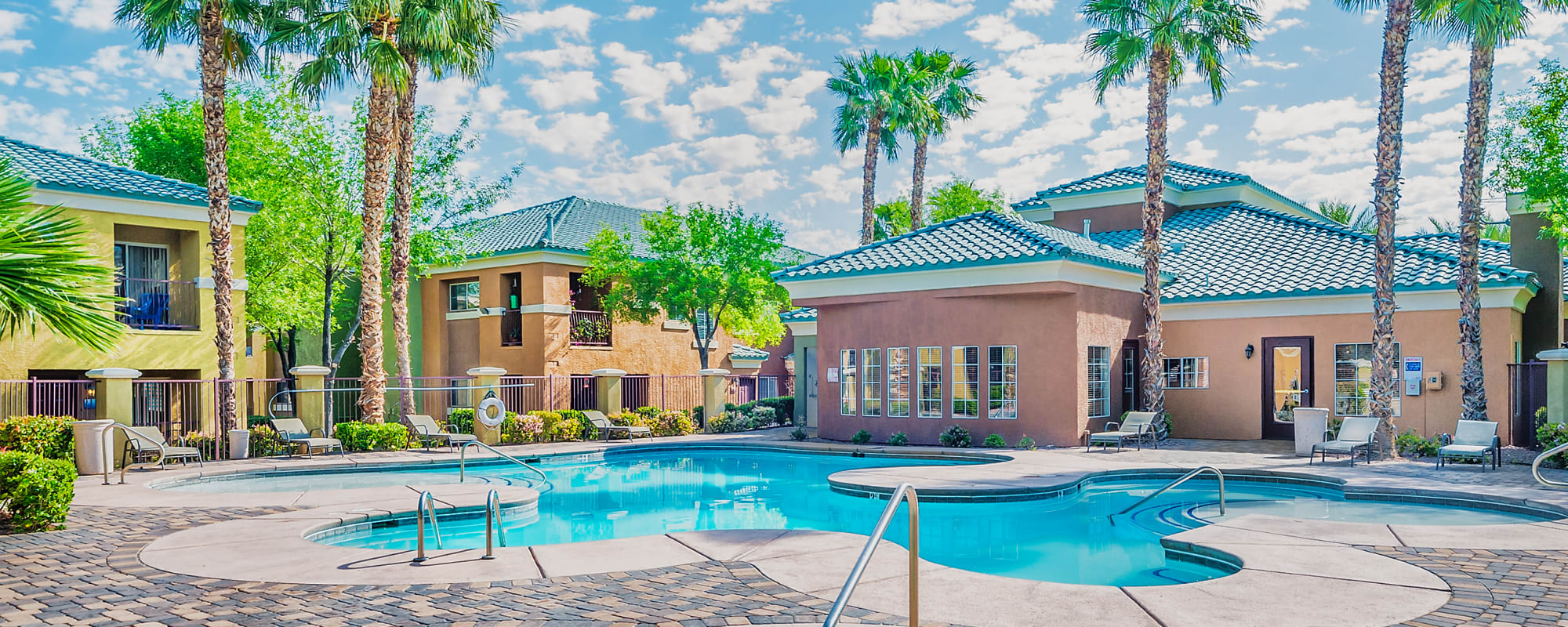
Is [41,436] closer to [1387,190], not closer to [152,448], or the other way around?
[152,448]

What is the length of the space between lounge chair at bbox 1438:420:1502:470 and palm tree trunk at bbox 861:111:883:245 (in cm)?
1605

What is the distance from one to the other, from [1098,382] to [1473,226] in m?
6.89

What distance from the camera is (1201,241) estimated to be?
24.8 metres

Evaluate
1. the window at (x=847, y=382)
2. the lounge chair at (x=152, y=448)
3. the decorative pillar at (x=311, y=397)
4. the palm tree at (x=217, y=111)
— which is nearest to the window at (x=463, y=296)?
the decorative pillar at (x=311, y=397)

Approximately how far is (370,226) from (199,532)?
11499 millimetres

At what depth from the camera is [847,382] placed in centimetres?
2238

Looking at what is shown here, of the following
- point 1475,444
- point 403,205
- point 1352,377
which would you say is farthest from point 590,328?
point 1475,444

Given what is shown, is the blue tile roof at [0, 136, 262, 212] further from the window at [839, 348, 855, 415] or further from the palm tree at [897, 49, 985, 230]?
the palm tree at [897, 49, 985, 230]

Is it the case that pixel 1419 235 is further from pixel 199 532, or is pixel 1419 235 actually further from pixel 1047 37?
pixel 199 532

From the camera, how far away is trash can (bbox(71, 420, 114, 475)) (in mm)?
15422

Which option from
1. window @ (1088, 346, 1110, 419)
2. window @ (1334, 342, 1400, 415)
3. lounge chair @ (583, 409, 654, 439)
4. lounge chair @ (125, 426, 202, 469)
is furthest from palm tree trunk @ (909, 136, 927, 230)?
lounge chair @ (125, 426, 202, 469)

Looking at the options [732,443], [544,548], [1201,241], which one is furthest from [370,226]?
[1201,241]

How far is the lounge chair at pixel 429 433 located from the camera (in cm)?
2061

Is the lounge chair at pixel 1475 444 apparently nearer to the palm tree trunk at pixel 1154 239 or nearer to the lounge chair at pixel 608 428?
the palm tree trunk at pixel 1154 239
